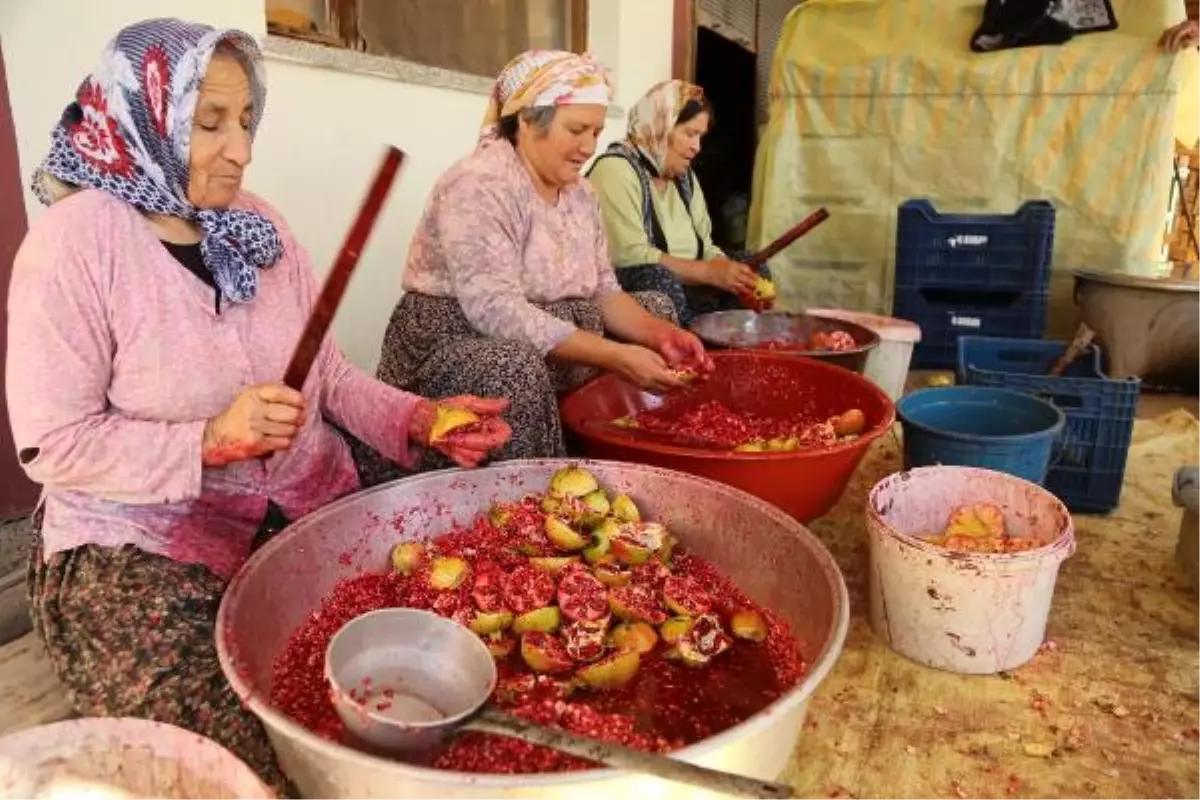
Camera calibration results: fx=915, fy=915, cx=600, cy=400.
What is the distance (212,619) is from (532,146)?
135 cm

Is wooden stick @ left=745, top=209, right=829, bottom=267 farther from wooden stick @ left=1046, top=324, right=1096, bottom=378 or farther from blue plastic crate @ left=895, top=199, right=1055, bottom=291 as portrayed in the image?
wooden stick @ left=1046, top=324, right=1096, bottom=378

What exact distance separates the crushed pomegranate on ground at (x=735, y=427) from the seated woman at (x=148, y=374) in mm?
982

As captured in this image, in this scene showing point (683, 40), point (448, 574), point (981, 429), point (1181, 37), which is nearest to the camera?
point (448, 574)

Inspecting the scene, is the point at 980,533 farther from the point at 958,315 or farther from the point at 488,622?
the point at 958,315

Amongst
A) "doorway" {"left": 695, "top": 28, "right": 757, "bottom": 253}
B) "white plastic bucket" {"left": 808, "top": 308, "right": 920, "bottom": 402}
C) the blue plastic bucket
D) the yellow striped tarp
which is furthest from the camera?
"doorway" {"left": 695, "top": 28, "right": 757, "bottom": 253}

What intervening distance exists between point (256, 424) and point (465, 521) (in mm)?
504

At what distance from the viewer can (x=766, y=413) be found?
2.44 meters

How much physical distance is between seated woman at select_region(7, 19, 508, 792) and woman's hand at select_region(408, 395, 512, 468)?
266 millimetres

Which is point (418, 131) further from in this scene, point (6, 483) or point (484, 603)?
point (484, 603)

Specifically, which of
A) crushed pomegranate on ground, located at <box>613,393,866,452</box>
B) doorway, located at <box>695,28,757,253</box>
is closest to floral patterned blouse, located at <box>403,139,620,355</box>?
crushed pomegranate on ground, located at <box>613,393,866,452</box>

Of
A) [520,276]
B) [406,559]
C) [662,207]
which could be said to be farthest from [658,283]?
[406,559]

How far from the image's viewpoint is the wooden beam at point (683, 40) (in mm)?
5145

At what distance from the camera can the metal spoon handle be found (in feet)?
2.79

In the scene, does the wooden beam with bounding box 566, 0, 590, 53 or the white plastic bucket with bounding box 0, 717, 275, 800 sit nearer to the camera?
the white plastic bucket with bounding box 0, 717, 275, 800
